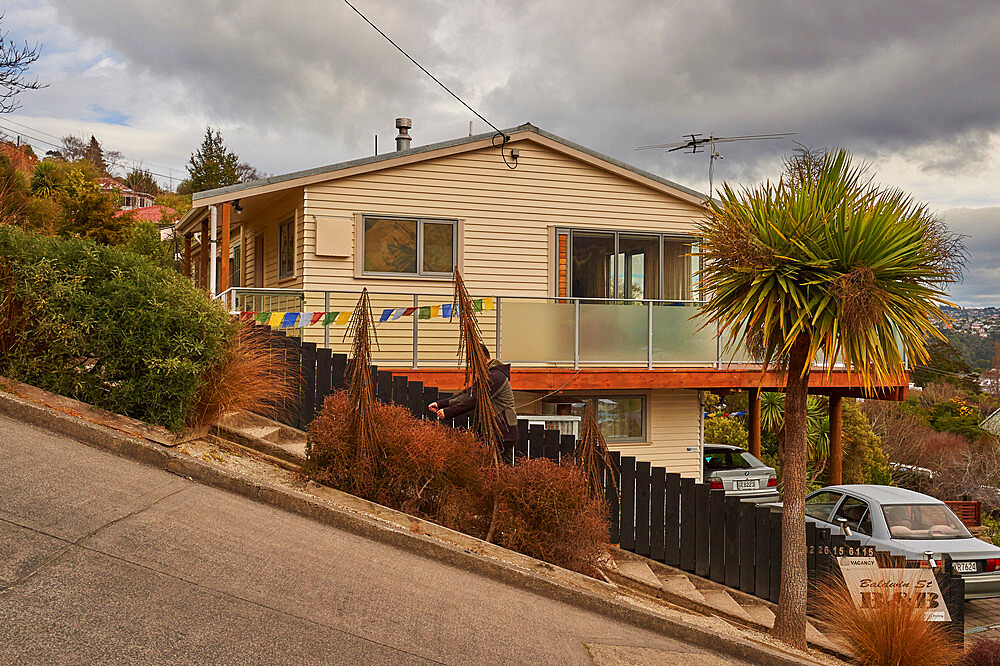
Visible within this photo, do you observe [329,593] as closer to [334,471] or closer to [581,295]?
[334,471]

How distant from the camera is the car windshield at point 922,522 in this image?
11.6 metres

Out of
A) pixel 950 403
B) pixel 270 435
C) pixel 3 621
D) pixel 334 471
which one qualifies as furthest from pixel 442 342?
pixel 950 403

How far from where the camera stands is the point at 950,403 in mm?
43281

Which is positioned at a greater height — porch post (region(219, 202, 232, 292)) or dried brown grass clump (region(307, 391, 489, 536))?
porch post (region(219, 202, 232, 292))

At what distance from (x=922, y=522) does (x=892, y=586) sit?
4200 millimetres

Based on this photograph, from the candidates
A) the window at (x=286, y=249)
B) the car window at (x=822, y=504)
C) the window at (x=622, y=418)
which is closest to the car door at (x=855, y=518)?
the car window at (x=822, y=504)

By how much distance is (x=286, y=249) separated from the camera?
48.2 feet

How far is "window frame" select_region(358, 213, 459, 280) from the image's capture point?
13.4 metres

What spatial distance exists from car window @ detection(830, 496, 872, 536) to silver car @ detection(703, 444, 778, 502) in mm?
3602

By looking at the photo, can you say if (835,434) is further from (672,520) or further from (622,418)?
(672,520)

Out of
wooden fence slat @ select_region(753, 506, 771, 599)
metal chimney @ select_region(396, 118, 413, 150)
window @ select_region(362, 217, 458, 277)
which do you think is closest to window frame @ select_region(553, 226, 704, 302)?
window @ select_region(362, 217, 458, 277)

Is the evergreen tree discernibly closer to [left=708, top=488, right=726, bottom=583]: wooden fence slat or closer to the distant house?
the distant house

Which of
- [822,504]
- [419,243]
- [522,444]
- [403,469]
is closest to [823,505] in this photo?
[822,504]

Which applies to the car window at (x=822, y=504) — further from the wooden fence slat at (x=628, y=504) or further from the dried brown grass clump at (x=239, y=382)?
the dried brown grass clump at (x=239, y=382)
